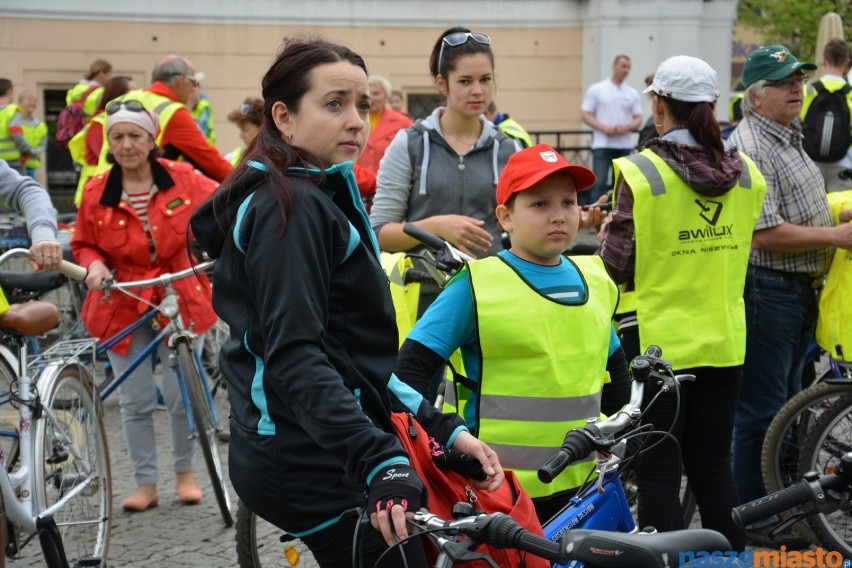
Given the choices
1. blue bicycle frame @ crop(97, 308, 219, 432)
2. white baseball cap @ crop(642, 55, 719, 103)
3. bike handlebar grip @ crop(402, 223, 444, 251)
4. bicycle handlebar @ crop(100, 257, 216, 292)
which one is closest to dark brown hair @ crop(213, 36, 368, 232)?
bike handlebar grip @ crop(402, 223, 444, 251)

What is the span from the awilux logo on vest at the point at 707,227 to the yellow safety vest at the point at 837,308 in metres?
1.14

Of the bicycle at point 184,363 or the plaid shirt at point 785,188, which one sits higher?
the plaid shirt at point 785,188

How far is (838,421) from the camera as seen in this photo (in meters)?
5.49

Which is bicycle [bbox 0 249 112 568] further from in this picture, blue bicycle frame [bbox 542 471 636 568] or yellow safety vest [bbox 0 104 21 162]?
yellow safety vest [bbox 0 104 21 162]

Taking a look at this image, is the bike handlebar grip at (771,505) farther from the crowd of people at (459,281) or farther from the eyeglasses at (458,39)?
the eyeglasses at (458,39)

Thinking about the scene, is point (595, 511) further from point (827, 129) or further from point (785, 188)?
point (827, 129)

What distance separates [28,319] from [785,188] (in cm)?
327

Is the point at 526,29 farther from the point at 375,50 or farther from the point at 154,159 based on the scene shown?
the point at 154,159

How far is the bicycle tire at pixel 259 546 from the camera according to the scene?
442cm

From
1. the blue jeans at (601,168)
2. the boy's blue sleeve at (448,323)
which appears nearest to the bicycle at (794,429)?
the boy's blue sleeve at (448,323)

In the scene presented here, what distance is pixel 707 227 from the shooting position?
4781mm

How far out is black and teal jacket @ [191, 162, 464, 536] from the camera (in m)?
2.71

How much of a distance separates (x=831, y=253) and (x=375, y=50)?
17808 mm

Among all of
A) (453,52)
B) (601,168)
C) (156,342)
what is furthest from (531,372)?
(601,168)
